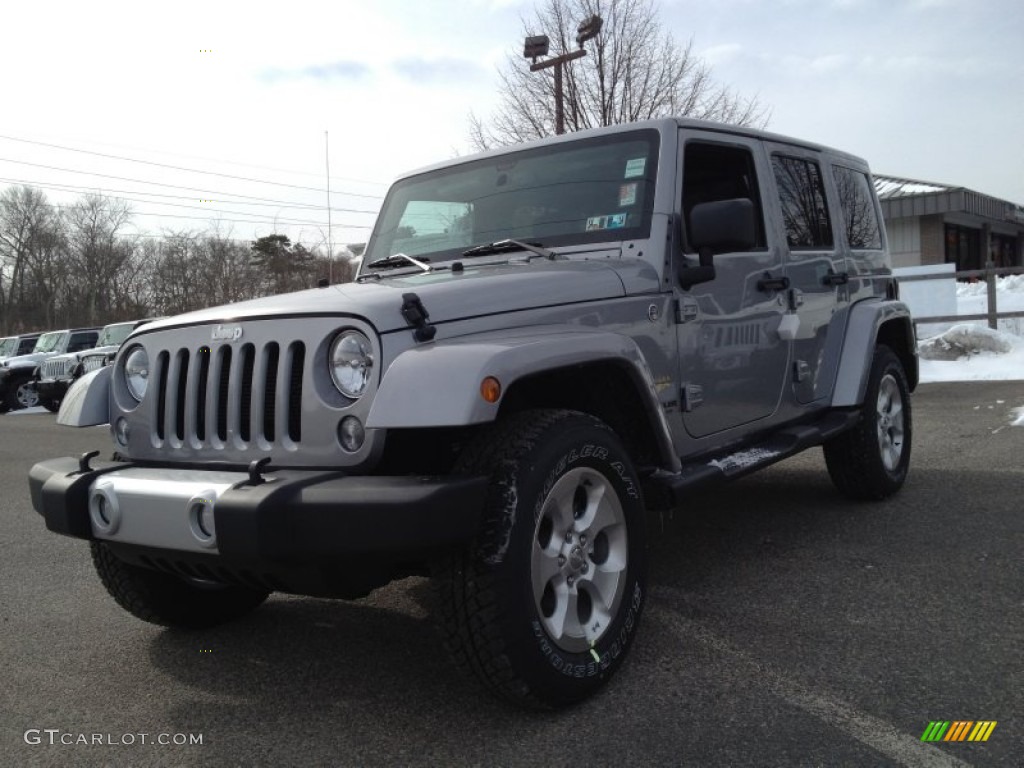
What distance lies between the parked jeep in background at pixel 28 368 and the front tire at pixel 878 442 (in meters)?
17.8

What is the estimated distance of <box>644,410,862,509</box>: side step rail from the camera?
329cm

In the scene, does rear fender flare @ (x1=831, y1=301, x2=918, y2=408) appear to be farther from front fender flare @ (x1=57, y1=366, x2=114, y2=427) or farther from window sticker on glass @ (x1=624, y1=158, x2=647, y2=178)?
front fender flare @ (x1=57, y1=366, x2=114, y2=427)

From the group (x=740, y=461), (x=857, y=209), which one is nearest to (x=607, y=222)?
(x=740, y=461)

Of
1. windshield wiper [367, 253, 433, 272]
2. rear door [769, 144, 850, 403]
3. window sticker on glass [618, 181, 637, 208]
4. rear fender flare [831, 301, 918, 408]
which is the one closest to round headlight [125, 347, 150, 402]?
windshield wiper [367, 253, 433, 272]

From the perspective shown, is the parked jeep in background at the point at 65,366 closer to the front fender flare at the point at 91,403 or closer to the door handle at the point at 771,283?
the front fender flare at the point at 91,403

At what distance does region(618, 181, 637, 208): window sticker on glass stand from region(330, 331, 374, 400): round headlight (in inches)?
58.6

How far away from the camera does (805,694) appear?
8.80 feet

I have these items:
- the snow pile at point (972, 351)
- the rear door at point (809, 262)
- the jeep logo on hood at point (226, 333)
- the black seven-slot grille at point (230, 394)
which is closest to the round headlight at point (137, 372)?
the black seven-slot grille at point (230, 394)

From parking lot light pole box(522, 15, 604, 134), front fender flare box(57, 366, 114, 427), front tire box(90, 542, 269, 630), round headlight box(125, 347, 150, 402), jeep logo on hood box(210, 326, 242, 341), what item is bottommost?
front tire box(90, 542, 269, 630)

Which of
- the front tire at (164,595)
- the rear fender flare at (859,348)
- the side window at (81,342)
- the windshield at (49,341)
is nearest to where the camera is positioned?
the front tire at (164,595)

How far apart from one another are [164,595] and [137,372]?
89 cm

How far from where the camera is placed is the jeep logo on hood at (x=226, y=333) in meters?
2.76

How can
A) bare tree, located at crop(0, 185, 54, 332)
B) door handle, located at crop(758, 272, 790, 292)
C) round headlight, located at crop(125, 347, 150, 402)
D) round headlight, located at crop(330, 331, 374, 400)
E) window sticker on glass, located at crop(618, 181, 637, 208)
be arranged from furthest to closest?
bare tree, located at crop(0, 185, 54, 332), door handle, located at crop(758, 272, 790, 292), window sticker on glass, located at crop(618, 181, 637, 208), round headlight, located at crop(125, 347, 150, 402), round headlight, located at crop(330, 331, 374, 400)

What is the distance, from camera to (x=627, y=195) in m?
3.61
